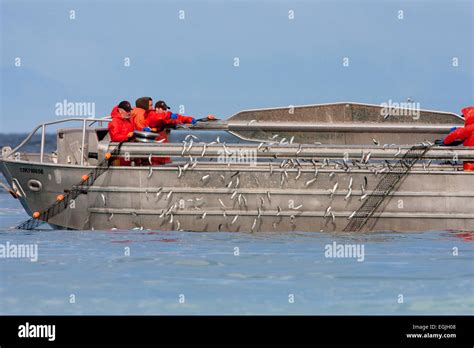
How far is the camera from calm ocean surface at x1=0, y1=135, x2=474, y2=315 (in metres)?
12.5

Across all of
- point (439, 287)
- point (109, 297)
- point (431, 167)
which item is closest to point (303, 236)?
point (431, 167)

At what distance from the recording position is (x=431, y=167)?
19.6 meters

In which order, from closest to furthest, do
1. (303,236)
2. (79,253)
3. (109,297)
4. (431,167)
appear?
(109,297), (79,253), (303,236), (431,167)

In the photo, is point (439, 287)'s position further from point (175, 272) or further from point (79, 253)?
point (79, 253)

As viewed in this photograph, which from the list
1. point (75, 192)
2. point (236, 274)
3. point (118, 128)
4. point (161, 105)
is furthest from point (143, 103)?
point (236, 274)

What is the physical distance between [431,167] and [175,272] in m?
7.43
